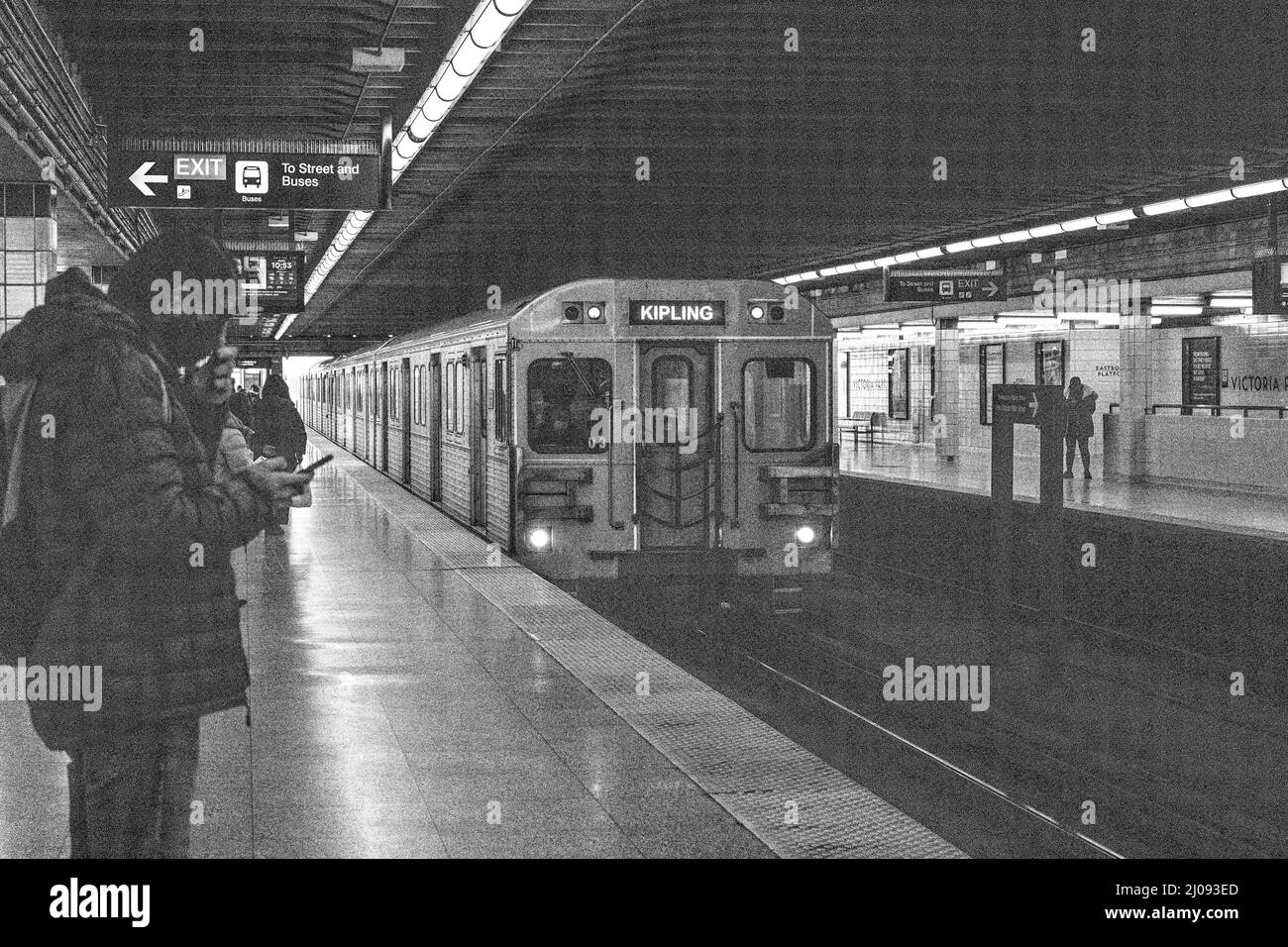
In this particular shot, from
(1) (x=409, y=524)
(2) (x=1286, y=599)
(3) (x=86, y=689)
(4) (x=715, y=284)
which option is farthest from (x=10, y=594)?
(1) (x=409, y=524)

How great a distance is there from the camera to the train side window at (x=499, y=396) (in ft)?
44.4

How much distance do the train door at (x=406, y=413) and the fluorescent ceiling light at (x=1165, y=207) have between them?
995 centimetres

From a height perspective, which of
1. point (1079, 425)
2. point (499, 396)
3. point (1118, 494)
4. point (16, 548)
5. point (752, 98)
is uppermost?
point (752, 98)

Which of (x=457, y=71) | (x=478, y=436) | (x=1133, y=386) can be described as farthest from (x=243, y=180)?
(x=1133, y=386)

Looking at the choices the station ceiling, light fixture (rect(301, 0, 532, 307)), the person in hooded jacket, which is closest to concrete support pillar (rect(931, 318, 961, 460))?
the station ceiling

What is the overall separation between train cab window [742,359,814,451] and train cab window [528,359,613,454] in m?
1.12

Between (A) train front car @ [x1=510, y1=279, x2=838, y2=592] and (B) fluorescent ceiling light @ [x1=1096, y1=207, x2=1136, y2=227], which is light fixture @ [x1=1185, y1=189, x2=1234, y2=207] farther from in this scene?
(A) train front car @ [x1=510, y1=279, x2=838, y2=592]

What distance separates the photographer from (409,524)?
1761 cm

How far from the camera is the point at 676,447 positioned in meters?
12.8

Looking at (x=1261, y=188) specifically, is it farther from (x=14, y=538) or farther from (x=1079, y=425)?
(x=14, y=538)

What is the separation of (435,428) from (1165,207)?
918 cm

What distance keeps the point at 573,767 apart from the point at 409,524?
11.4 meters

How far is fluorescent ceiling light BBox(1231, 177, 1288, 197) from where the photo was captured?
17125mm
